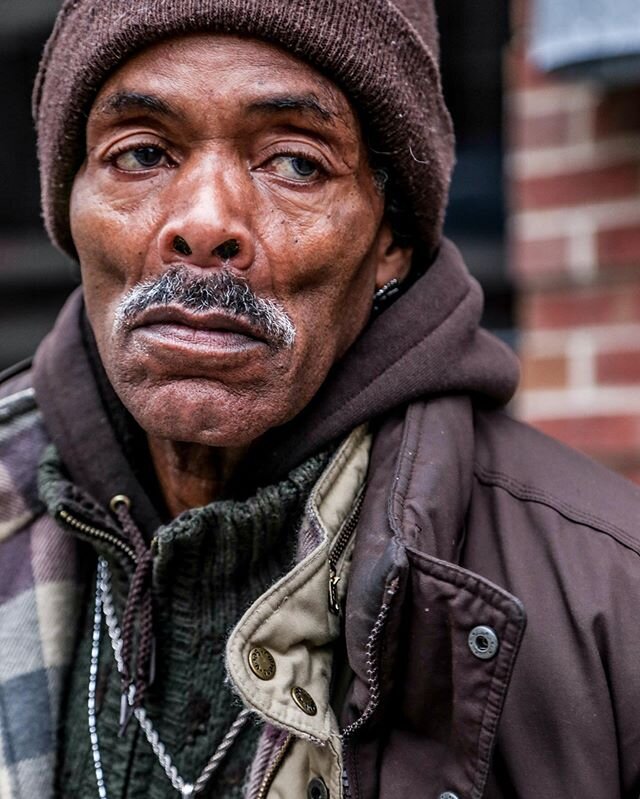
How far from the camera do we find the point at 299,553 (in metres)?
1.71

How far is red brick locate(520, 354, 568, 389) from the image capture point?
2934mm

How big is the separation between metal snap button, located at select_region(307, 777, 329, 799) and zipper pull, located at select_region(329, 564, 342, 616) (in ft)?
0.77

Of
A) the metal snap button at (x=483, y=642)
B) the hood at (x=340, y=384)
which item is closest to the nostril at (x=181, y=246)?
the hood at (x=340, y=384)

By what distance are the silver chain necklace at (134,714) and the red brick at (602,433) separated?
1367 millimetres

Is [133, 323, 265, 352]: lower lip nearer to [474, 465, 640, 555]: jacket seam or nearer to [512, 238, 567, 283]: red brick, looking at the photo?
[474, 465, 640, 555]: jacket seam

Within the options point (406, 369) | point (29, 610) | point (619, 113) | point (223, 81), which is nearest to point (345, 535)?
point (406, 369)

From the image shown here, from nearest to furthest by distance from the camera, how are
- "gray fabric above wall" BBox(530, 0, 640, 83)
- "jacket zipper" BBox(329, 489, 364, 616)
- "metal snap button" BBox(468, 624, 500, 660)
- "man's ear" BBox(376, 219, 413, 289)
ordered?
"metal snap button" BBox(468, 624, 500, 660) < "jacket zipper" BBox(329, 489, 364, 616) < "man's ear" BBox(376, 219, 413, 289) < "gray fabric above wall" BBox(530, 0, 640, 83)

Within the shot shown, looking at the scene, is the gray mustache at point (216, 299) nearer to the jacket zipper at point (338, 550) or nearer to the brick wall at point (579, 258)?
the jacket zipper at point (338, 550)

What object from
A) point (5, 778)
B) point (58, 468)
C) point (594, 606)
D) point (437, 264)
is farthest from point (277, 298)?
A: point (5, 778)

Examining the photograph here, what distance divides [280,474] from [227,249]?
38cm

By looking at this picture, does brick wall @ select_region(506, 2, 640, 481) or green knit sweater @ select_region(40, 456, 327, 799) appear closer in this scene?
green knit sweater @ select_region(40, 456, 327, 799)

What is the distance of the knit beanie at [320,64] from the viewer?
1.78m

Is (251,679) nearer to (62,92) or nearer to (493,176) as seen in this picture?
(62,92)

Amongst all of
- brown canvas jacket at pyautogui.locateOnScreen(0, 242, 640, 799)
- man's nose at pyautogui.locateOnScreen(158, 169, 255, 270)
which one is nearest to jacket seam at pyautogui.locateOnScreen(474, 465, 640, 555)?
brown canvas jacket at pyautogui.locateOnScreen(0, 242, 640, 799)
